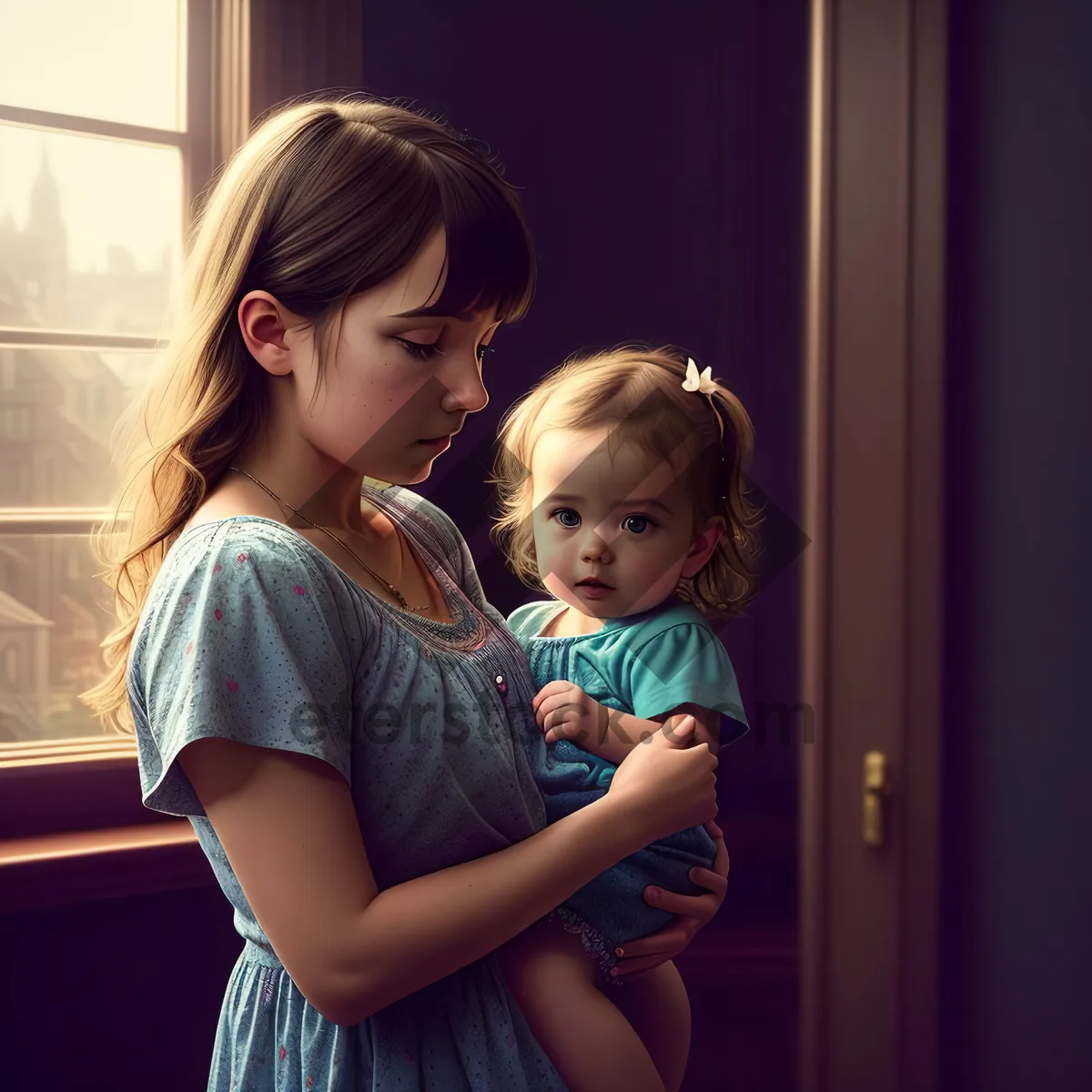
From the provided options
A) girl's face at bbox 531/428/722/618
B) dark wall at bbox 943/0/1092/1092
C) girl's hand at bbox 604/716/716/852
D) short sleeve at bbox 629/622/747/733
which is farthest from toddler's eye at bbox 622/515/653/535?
dark wall at bbox 943/0/1092/1092

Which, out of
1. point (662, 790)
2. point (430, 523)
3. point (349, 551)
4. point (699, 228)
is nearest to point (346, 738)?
point (349, 551)

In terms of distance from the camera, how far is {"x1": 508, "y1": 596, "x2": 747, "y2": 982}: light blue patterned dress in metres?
1.01

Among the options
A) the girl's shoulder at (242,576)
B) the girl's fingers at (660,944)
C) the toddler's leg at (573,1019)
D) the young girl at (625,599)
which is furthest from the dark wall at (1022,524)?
the girl's shoulder at (242,576)

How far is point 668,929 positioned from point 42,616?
0.95 meters

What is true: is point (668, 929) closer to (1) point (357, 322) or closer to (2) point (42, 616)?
(1) point (357, 322)

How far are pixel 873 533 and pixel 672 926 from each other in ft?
2.77

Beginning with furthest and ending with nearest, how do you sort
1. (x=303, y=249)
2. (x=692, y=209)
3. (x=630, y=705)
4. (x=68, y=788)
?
1. (x=692, y=209)
2. (x=68, y=788)
3. (x=630, y=705)
4. (x=303, y=249)

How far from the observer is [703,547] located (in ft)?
3.93

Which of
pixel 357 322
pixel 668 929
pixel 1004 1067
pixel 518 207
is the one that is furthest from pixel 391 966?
pixel 1004 1067

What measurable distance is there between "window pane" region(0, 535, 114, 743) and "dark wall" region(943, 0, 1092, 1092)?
1.35 meters

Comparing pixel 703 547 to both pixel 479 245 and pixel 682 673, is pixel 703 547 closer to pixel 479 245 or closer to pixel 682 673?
pixel 682 673

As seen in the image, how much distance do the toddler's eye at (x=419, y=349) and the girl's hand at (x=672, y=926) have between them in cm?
55

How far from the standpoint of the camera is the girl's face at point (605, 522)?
3.63 ft

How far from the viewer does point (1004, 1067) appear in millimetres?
1771
